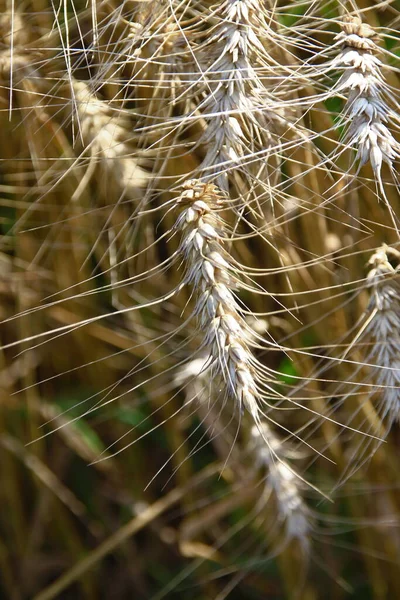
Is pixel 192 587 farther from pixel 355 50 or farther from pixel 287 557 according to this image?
pixel 355 50

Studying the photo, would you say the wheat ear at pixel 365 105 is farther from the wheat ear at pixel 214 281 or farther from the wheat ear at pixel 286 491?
the wheat ear at pixel 286 491

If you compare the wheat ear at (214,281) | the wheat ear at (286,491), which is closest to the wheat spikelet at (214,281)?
the wheat ear at (214,281)

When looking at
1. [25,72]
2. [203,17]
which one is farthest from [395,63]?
[25,72]

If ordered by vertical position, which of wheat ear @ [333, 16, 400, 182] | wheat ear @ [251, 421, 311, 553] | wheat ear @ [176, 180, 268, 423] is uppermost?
wheat ear @ [333, 16, 400, 182]

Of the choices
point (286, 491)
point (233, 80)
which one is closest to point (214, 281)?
point (233, 80)

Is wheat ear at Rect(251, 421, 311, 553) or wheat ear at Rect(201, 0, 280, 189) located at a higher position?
wheat ear at Rect(201, 0, 280, 189)

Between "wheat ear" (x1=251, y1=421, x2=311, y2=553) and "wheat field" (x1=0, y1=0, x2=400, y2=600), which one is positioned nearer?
"wheat field" (x1=0, y1=0, x2=400, y2=600)

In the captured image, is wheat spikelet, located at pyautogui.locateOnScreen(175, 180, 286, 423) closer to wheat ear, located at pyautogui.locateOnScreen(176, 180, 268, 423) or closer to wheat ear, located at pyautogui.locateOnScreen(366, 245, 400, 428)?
wheat ear, located at pyautogui.locateOnScreen(176, 180, 268, 423)

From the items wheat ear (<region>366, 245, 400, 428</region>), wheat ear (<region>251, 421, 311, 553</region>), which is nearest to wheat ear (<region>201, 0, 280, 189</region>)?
wheat ear (<region>366, 245, 400, 428</region>)

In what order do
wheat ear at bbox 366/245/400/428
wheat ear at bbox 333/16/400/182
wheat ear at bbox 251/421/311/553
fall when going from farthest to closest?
1. wheat ear at bbox 251/421/311/553
2. wheat ear at bbox 366/245/400/428
3. wheat ear at bbox 333/16/400/182
